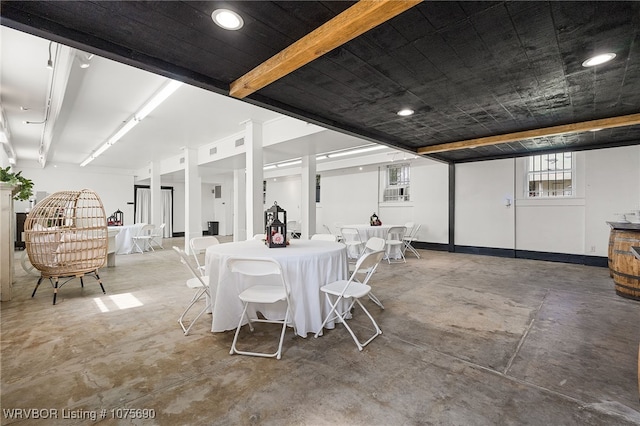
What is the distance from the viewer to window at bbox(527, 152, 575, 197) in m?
6.16

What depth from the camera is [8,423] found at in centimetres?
162

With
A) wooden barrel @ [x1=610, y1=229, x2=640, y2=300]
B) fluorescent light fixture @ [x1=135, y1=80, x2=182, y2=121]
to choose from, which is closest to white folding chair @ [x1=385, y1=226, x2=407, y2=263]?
wooden barrel @ [x1=610, y1=229, x2=640, y2=300]

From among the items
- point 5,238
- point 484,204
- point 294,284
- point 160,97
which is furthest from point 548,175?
point 5,238

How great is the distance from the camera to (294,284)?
8.66ft

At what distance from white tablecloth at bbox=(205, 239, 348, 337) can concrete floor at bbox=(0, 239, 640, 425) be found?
0.18m

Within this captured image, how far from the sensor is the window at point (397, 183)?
29.5 ft

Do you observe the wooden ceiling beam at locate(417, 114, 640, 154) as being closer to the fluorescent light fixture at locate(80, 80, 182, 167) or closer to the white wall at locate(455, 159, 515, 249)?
the white wall at locate(455, 159, 515, 249)

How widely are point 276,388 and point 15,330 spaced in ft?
9.56

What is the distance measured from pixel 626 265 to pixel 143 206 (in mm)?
14840

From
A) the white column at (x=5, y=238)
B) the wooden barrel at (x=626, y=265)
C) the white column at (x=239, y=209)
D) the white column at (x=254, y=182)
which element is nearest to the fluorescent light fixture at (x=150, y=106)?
the white column at (x=254, y=182)

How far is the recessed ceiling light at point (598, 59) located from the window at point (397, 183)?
6.39 metres

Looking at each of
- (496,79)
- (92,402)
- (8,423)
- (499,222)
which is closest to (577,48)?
(496,79)

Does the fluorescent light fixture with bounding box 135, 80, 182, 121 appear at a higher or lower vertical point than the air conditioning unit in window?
higher

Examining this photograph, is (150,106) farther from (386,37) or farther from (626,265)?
(626,265)
